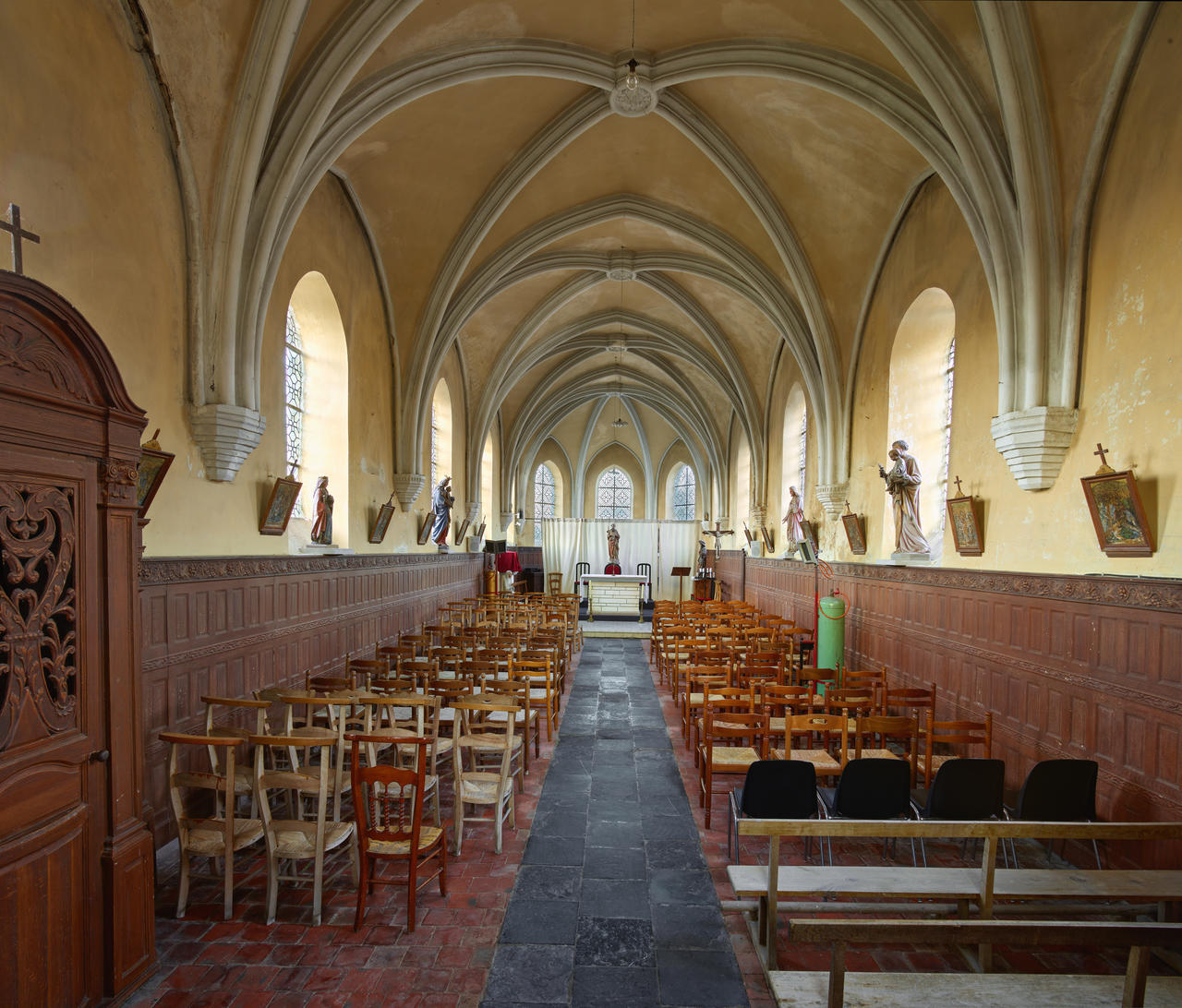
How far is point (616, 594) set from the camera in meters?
19.3

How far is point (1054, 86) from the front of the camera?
18.5 ft

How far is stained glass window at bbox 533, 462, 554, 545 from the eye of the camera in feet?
99.2

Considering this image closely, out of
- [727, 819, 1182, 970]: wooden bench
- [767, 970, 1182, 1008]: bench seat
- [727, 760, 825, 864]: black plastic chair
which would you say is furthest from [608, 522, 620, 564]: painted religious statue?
[767, 970, 1182, 1008]: bench seat

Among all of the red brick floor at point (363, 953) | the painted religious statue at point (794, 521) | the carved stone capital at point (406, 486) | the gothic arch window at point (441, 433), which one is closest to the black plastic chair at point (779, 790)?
the red brick floor at point (363, 953)

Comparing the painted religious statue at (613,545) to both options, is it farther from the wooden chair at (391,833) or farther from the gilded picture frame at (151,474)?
the wooden chair at (391,833)

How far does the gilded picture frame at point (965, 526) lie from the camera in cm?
743

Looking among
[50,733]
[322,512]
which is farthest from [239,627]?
[50,733]

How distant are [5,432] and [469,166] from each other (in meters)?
9.11

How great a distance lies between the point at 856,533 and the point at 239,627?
869 centimetres

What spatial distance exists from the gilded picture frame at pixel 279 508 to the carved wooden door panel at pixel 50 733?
14.2 feet

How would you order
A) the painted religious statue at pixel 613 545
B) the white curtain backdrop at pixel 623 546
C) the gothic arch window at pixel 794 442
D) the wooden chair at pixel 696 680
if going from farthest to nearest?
the white curtain backdrop at pixel 623 546, the painted religious statue at pixel 613 545, the gothic arch window at pixel 794 442, the wooden chair at pixel 696 680

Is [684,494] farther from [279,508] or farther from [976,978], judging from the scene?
[976,978]

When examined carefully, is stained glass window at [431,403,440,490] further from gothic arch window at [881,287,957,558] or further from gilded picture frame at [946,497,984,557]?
gilded picture frame at [946,497,984,557]

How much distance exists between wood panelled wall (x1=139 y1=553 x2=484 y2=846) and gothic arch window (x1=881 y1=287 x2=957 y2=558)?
309 inches
